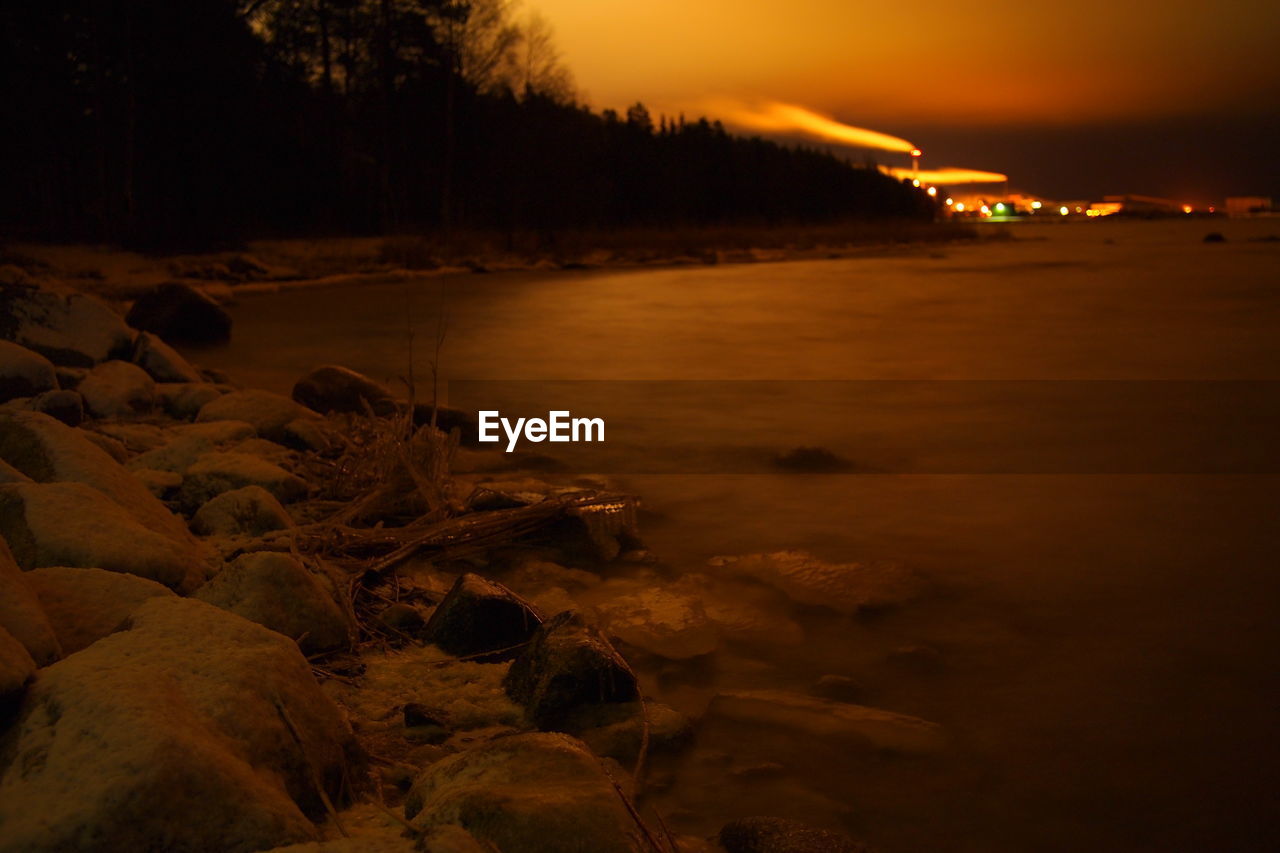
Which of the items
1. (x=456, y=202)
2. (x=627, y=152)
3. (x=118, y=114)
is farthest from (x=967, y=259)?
(x=627, y=152)

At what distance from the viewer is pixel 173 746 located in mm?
1523

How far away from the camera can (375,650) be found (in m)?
2.74

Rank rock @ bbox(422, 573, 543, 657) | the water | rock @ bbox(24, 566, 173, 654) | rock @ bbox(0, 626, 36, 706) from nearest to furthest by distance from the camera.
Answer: rock @ bbox(0, 626, 36, 706)
rock @ bbox(24, 566, 173, 654)
the water
rock @ bbox(422, 573, 543, 657)

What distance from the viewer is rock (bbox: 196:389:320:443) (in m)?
4.74

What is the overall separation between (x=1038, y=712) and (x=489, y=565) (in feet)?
6.00

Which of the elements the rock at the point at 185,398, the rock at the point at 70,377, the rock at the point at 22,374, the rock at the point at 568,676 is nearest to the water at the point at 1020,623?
the rock at the point at 568,676

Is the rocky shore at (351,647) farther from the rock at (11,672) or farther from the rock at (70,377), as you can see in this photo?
the rock at (70,377)

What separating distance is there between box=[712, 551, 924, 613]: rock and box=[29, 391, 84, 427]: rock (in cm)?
290

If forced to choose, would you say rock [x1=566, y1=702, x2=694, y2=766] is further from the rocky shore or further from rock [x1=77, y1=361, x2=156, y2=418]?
rock [x1=77, y1=361, x2=156, y2=418]

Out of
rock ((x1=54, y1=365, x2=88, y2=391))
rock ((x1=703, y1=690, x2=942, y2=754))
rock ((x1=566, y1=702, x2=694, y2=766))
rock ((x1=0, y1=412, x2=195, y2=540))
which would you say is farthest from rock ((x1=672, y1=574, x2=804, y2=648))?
rock ((x1=54, y1=365, x2=88, y2=391))

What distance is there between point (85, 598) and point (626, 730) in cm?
117

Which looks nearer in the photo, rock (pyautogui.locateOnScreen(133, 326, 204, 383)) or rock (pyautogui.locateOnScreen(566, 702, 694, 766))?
rock (pyautogui.locateOnScreen(566, 702, 694, 766))

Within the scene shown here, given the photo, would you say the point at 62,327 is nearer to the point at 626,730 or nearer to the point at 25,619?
the point at 25,619

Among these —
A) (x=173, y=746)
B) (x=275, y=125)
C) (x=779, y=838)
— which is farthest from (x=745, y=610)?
(x=275, y=125)
